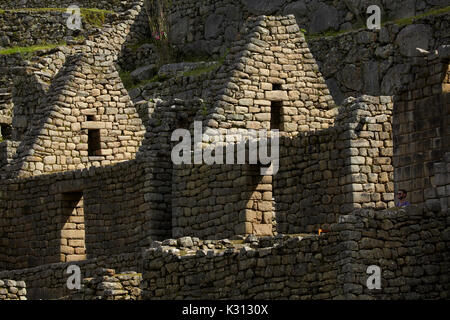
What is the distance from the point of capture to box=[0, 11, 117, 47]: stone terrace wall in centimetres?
5656

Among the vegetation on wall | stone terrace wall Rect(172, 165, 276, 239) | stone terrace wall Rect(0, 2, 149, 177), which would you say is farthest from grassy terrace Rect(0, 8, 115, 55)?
stone terrace wall Rect(172, 165, 276, 239)

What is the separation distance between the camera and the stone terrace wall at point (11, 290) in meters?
34.6

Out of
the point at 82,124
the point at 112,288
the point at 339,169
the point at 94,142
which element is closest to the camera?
the point at 112,288

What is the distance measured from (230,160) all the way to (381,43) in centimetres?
925

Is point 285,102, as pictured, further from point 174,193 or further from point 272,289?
point 272,289

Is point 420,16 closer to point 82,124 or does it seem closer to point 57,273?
point 82,124

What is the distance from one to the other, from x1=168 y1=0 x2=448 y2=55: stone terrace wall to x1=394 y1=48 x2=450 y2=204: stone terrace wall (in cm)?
906

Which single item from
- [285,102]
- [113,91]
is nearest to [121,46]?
[113,91]

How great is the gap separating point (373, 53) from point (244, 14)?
17.9 feet

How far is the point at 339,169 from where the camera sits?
35281 mm

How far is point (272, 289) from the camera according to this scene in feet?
102

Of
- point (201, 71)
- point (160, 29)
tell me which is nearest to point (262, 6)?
point (201, 71)

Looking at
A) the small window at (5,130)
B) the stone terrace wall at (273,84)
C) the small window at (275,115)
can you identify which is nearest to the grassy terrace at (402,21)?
the stone terrace wall at (273,84)
